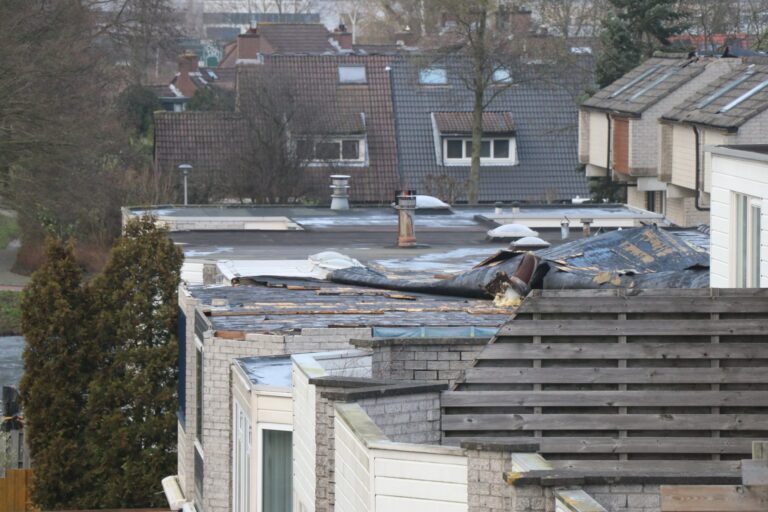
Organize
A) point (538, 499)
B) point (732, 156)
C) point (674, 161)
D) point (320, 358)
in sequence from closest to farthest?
1. point (538, 499)
2. point (320, 358)
3. point (732, 156)
4. point (674, 161)

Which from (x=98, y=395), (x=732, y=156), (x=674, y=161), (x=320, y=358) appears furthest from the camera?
(x=674, y=161)

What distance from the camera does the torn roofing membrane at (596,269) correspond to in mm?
17031

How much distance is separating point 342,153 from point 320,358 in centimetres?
4823

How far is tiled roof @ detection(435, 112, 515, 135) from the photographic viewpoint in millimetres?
60769

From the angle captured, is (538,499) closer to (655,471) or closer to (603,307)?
(655,471)

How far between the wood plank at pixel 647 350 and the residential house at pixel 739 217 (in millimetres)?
2884

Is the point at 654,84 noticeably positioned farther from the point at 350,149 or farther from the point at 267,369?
the point at 267,369

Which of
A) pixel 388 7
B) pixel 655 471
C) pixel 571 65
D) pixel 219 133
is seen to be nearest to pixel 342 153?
pixel 219 133

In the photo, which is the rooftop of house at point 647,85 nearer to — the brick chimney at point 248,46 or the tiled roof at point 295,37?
the brick chimney at point 248,46

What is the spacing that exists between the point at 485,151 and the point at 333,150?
5.91m

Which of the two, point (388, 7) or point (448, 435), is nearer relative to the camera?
point (448, 435)

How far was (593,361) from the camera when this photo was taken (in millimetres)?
9898

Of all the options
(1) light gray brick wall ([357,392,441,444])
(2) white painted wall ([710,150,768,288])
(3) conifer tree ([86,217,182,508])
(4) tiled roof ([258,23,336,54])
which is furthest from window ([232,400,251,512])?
(4) tiled roof ([258,23,336,54])

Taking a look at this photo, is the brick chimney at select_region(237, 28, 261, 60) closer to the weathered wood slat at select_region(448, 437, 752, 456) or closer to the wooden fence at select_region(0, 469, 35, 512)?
the wooden fence at select_region(0, 469, 35, 512)
